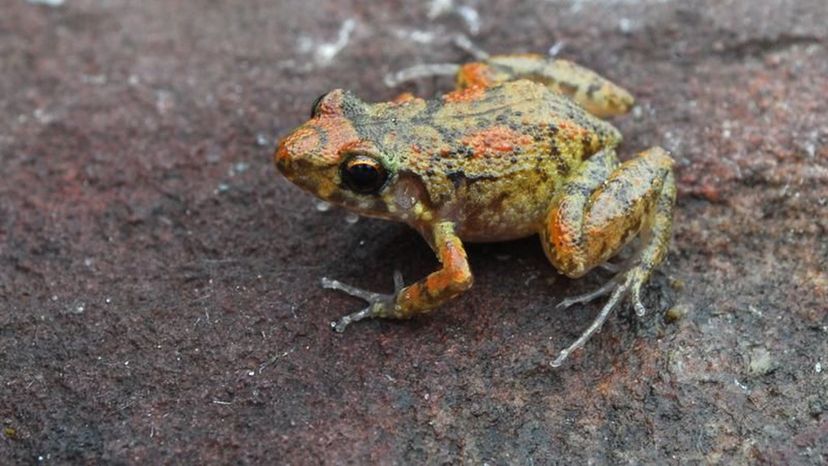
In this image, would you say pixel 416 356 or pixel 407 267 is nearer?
pixel 416 356

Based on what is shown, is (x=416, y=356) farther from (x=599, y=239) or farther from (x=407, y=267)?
(x=599, y=239)

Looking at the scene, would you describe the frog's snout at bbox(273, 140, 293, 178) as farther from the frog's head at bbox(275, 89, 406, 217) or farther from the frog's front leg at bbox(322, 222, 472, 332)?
the frog's front leg at bbox(322, 222, 472, 332)

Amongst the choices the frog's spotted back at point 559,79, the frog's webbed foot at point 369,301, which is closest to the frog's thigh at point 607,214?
the frog's spotted back at point 559,79

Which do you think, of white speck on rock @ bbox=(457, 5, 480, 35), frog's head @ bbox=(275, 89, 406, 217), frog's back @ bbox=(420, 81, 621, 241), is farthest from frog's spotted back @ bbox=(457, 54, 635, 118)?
frog's head @ bbox=(275, 89, 406, 217)

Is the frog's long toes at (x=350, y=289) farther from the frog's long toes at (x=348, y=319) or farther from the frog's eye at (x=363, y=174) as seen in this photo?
the frog's eye at (x=363, y=174)

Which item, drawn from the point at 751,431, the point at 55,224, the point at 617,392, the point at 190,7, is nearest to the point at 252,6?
the point at 190,7

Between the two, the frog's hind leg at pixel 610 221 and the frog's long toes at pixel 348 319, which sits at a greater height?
the frog's hind leg at pixel 610 221
